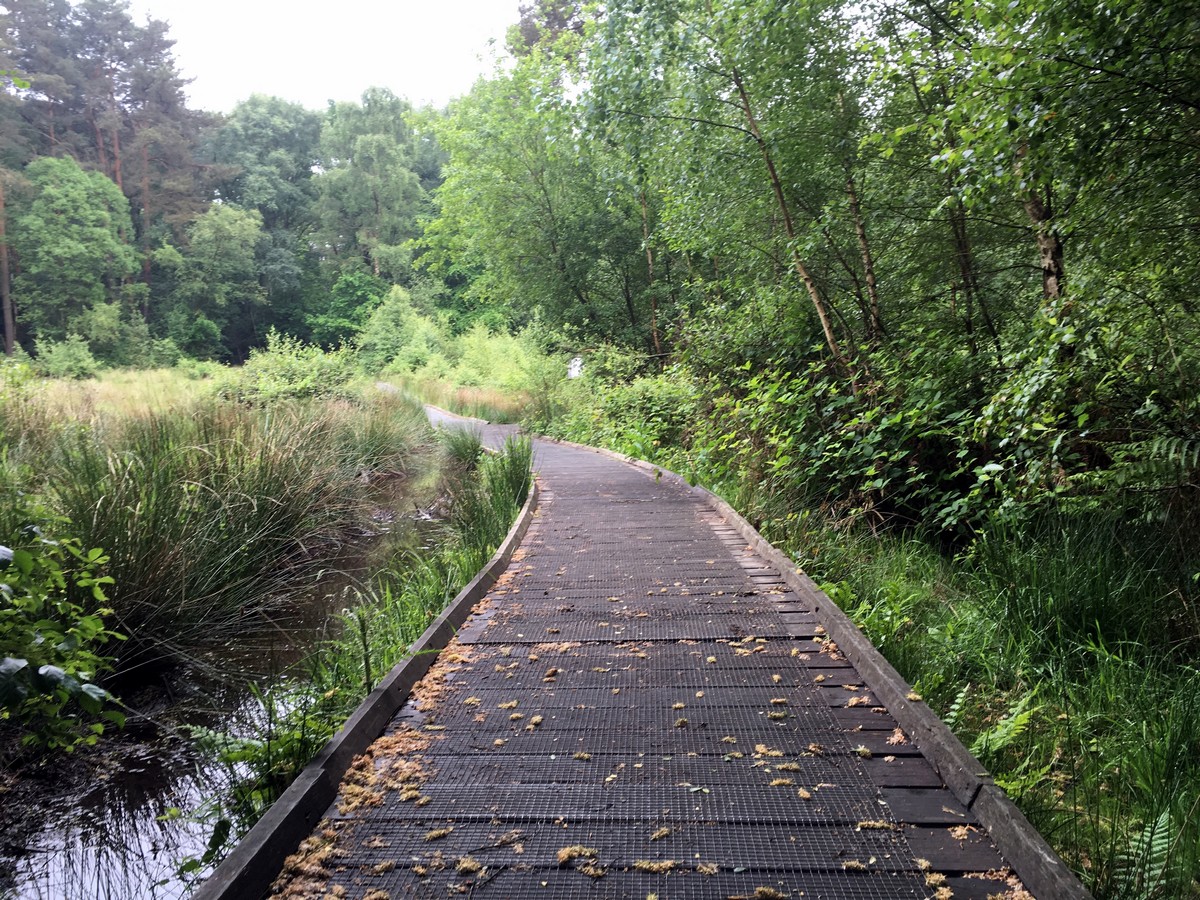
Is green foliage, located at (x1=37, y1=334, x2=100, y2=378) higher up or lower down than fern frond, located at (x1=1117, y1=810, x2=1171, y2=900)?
higher up

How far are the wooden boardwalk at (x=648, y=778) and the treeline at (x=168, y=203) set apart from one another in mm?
26245

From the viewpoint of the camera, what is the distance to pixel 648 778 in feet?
8.45

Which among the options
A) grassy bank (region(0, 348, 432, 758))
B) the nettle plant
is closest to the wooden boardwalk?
the nettle plant

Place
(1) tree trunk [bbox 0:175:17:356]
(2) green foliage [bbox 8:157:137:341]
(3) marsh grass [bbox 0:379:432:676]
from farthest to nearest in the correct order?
(2) green foliage [bbox 8:157:137:341]
(1) tree trunk [bbox 0:175:17:356]
(3) marsh grass [bbox 0:379:432:676]

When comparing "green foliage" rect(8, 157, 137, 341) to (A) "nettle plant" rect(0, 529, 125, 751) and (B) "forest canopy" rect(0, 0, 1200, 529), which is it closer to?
(B) "forest canopy" rect(0, 0, 1200, 529)

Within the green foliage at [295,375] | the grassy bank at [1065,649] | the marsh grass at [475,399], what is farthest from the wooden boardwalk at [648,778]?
the marsh grass at [475,399]

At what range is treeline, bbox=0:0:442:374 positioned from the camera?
1221 inches

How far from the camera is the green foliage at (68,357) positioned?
2580 centimetres

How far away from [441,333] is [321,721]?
3455cm

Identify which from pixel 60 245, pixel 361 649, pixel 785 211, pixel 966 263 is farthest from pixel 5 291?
pixel 966 263

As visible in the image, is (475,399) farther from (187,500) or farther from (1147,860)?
(1147,860)

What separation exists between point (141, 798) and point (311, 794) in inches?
63.7

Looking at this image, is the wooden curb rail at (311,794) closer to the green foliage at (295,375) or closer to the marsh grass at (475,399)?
the green foliage at (295,375)

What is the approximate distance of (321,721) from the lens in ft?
10.4
